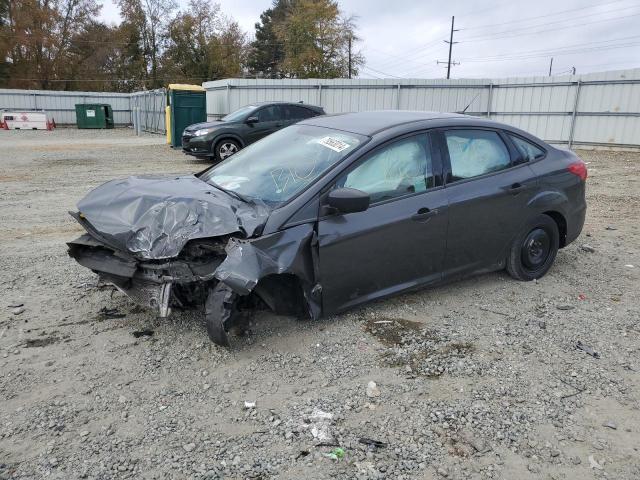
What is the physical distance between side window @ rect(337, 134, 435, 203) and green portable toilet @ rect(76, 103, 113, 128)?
31.5 metres

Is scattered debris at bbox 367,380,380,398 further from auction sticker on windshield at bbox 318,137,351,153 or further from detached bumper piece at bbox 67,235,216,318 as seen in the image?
auction sticker on windshield at bbox 318,137,351,153

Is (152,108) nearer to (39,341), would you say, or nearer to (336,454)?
(39,341)

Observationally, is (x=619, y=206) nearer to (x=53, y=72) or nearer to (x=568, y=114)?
(x=568, y=114)

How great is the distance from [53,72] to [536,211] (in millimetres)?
47991

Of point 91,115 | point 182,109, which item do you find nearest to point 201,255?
point 182,109

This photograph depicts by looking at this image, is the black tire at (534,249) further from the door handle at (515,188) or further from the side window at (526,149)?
the side window at (526,149)

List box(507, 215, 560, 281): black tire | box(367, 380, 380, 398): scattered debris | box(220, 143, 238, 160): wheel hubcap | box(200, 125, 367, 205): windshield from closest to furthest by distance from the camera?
box(367, 380, 380, 398): scattered debris, box(200, 125, 367, 205): windshield, box(507, 215, 560, 281): black tire, box(220, 143, 238, 160): wheel hubcap

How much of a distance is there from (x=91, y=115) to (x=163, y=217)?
3149 centimetres

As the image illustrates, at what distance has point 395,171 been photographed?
3879 mm

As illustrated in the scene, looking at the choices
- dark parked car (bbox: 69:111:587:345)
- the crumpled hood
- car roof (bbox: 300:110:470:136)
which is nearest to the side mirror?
dark parked car (bbox: 69:111:587:345)

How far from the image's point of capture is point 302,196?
3488 mm

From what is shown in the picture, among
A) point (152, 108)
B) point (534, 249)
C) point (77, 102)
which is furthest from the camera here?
point (77, 102)

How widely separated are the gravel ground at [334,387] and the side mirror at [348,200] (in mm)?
940

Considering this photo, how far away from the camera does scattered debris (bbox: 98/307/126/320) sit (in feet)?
12.7
